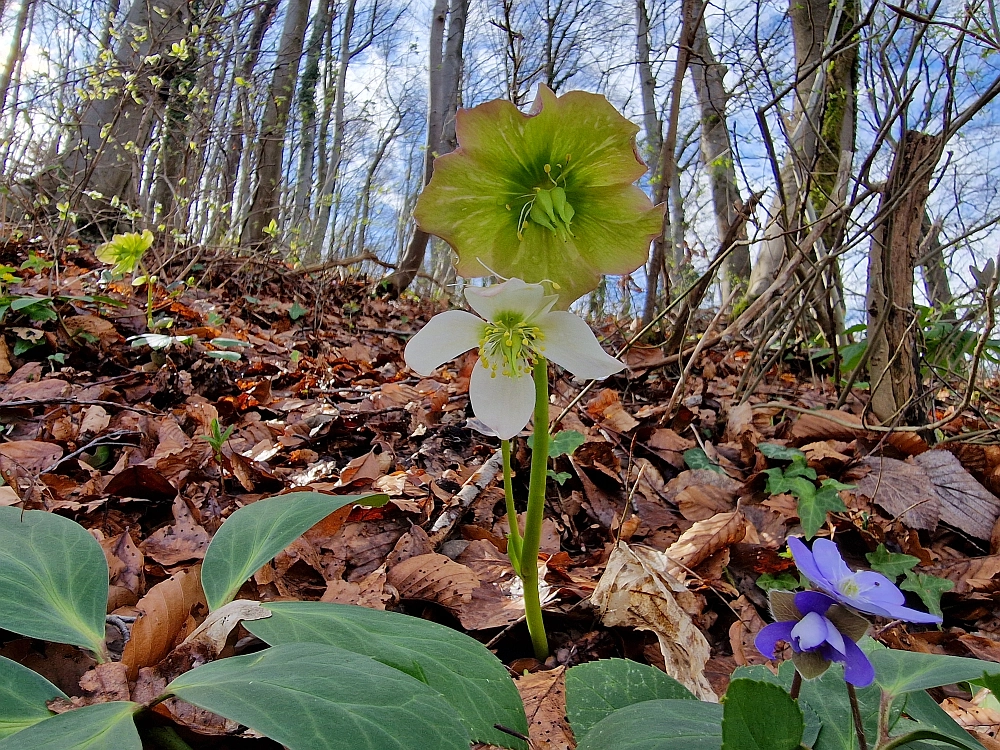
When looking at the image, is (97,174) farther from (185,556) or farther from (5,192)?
(185,556)

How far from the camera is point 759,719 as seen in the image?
0.50 meters

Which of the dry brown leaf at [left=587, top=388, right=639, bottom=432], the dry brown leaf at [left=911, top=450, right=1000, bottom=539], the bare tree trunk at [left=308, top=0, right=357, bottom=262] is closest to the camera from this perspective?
the dry brown leaf at [left=911, top=450, right=1000, bottom=539]

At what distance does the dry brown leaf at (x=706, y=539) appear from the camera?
4.77 feet

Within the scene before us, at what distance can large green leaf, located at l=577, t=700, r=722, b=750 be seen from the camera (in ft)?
1.84

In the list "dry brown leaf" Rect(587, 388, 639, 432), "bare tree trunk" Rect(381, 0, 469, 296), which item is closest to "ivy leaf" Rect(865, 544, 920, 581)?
"dry brown leaf" Rect(587, 388, 639, 432)

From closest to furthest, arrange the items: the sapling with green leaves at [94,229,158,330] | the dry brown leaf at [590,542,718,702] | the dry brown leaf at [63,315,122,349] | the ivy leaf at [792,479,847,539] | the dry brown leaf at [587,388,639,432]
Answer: the dry brown leaf at [590,542,718,702], the ivy leaf at [792,479,847,539], the dry brown leaf at [587,388,639,432], the dry brown leaf at [63,315,122,349], the sapling with green leaves at [94,229,158,330]

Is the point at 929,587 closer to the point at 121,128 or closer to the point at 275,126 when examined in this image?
the point at 275,126

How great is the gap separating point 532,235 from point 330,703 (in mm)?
660

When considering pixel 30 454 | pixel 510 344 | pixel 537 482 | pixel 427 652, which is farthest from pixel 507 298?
pixel 30 454

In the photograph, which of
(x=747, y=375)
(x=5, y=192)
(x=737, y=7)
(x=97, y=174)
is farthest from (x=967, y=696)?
(x=97, y=174)

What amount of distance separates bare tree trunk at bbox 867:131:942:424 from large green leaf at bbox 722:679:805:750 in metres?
2.15

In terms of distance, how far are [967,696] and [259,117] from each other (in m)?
7.53

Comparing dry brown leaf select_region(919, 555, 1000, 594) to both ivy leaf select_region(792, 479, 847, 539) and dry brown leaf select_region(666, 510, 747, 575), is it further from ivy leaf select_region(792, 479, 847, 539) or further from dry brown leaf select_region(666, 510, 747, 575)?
dry brown leaf select_region(666, 510, 747, 575)

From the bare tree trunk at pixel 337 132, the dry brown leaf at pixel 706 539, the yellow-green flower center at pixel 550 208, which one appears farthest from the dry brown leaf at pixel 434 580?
the bare tree trunk at pixel 337 132
